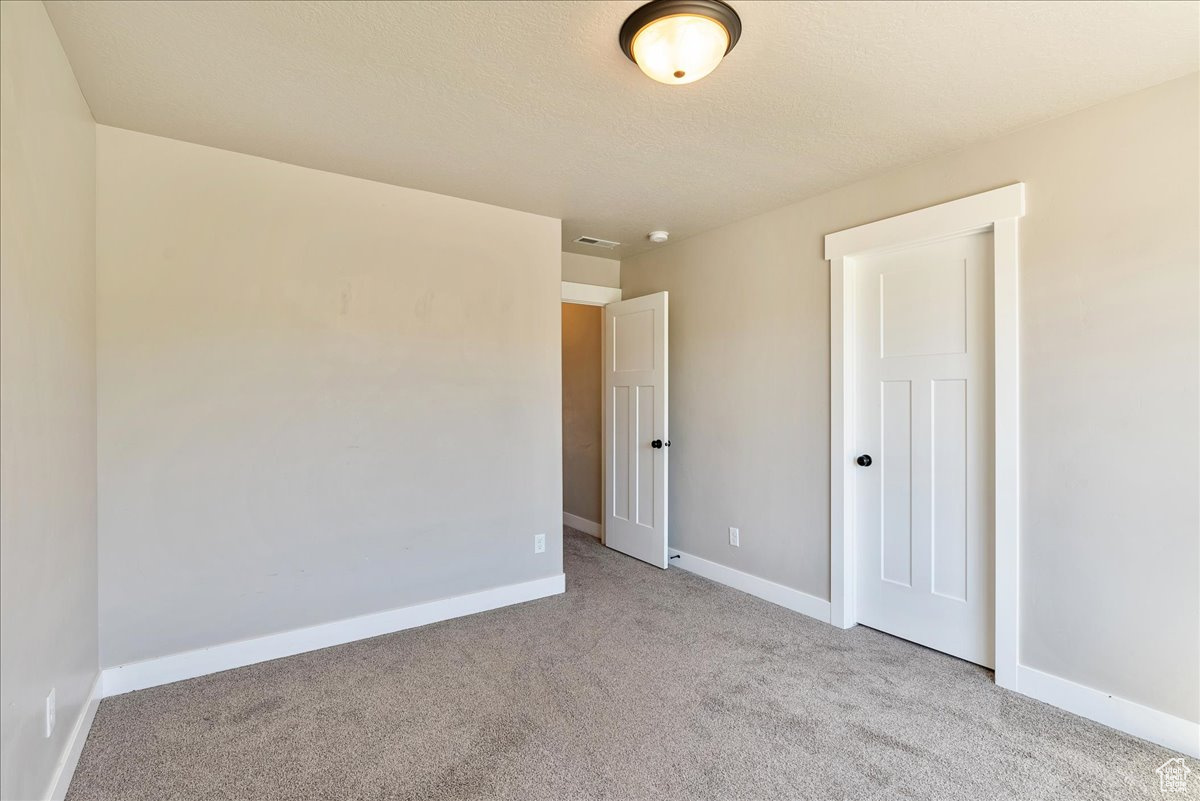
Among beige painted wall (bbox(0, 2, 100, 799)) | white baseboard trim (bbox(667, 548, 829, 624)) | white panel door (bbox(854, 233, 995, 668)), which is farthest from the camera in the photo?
white baseboard trim (bbox(667, 548, 829, 624))

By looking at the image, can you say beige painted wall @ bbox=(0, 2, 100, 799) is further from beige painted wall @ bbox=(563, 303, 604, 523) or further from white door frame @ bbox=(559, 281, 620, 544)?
beige painted wall @ bbox=(563, 303, 604, 523)

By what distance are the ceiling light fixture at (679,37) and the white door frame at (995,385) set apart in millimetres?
1522

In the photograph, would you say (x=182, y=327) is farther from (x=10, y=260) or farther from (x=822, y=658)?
(x=822, y=658)

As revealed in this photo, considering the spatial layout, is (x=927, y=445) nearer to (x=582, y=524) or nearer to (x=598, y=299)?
(x=598, y=299)

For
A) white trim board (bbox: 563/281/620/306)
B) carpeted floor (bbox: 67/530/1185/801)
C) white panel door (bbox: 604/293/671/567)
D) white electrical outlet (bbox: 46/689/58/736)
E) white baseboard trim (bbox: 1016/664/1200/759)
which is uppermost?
white trim board (bbox: 563/281/620/306)

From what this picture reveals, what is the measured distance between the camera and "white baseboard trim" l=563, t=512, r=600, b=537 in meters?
5.22

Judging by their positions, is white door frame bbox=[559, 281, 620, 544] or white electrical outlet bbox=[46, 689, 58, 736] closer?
white electrical outlet bbox=[46, 689, 58, 736]

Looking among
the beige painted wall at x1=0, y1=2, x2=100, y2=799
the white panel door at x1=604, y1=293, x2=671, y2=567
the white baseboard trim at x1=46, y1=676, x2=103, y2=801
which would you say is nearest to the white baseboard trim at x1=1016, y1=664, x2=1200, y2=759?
the white panel door at x1=604, y1=293, x2=671, y2=567

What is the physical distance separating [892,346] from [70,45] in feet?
11.7

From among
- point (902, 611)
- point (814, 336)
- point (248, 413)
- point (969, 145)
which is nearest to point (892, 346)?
point (814, 336)

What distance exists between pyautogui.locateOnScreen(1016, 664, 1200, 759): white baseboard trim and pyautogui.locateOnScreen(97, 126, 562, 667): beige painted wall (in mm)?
2527

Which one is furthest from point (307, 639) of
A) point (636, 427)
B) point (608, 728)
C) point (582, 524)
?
point (582, 524)

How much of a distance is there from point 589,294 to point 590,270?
0.21 metres

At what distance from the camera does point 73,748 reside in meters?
1.97
